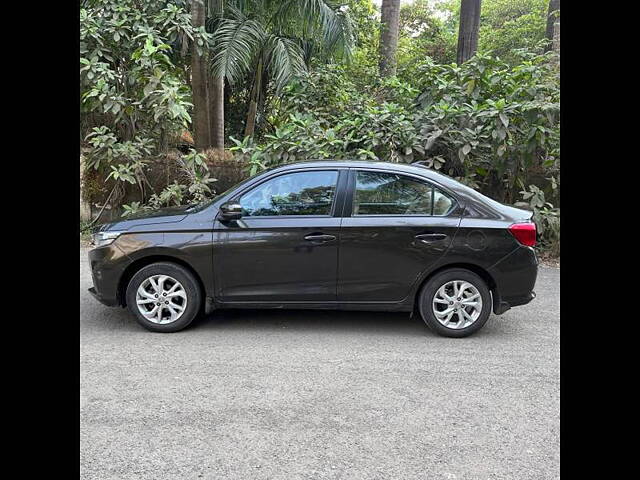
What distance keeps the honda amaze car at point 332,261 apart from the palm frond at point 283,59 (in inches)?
283

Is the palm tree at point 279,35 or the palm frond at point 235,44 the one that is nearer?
the palm frond at point 235,44

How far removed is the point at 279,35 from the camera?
1315 centimetres

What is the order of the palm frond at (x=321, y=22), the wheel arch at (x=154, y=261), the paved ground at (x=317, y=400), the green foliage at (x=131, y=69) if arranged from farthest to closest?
the palm frond at (x=321, y=22) → the green foliage at (x=131, y=69) → the wheel arch at (x=154, y=261) → the paved ground at (x=317, y=400)

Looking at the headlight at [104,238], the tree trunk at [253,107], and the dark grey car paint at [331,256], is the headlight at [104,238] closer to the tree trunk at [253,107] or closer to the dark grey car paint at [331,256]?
the dark grey car paint at [331,256]

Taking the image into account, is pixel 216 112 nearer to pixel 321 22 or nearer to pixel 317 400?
pixel 321 22

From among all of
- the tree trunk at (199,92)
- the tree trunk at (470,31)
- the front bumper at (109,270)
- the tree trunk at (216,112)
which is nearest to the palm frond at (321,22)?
the tree trunk at (216,112)

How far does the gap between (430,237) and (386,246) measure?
1.34 ft

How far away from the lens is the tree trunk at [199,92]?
1209 centimetres

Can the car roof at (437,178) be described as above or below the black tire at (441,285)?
above

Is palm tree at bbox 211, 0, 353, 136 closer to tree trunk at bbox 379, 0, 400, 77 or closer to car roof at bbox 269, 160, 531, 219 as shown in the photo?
tree trunk at bbox 379, 0, 400, 77

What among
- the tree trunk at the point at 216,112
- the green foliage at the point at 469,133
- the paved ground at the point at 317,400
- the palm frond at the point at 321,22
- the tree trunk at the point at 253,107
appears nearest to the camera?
the paved ground at the point at 317,400

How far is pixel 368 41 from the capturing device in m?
17.0

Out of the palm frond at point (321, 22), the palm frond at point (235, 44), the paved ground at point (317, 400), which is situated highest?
the palm frond at point (321, 22)

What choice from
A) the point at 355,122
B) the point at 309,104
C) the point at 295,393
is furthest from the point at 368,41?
the point at 295,393
